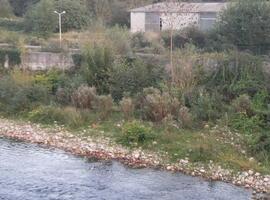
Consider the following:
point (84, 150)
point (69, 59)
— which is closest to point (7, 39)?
point (69, 59)

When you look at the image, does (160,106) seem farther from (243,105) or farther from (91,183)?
(91,183)

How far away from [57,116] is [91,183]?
283 inches

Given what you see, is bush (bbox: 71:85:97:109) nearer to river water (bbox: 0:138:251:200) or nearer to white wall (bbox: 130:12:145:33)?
river water (bbox: 0:138:251:200)

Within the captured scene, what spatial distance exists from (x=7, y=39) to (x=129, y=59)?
10.8 m

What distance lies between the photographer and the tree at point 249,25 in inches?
1113

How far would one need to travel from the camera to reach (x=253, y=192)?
54.4ft

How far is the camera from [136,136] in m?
20.6

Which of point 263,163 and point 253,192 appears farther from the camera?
point 263,163

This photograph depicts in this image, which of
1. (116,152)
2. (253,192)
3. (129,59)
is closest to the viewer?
(253,192)

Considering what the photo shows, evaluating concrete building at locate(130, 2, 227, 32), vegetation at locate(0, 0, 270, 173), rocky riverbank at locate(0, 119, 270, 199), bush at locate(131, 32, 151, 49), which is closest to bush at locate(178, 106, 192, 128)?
vegetation at locate(0, 0, 270, 173)

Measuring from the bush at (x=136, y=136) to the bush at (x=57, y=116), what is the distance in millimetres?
3135

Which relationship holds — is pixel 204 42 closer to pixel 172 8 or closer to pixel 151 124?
pixel 172 8

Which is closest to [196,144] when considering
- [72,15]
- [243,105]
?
[243,105]

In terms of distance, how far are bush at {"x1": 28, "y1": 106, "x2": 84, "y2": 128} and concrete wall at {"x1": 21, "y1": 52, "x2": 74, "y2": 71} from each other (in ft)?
16.0
